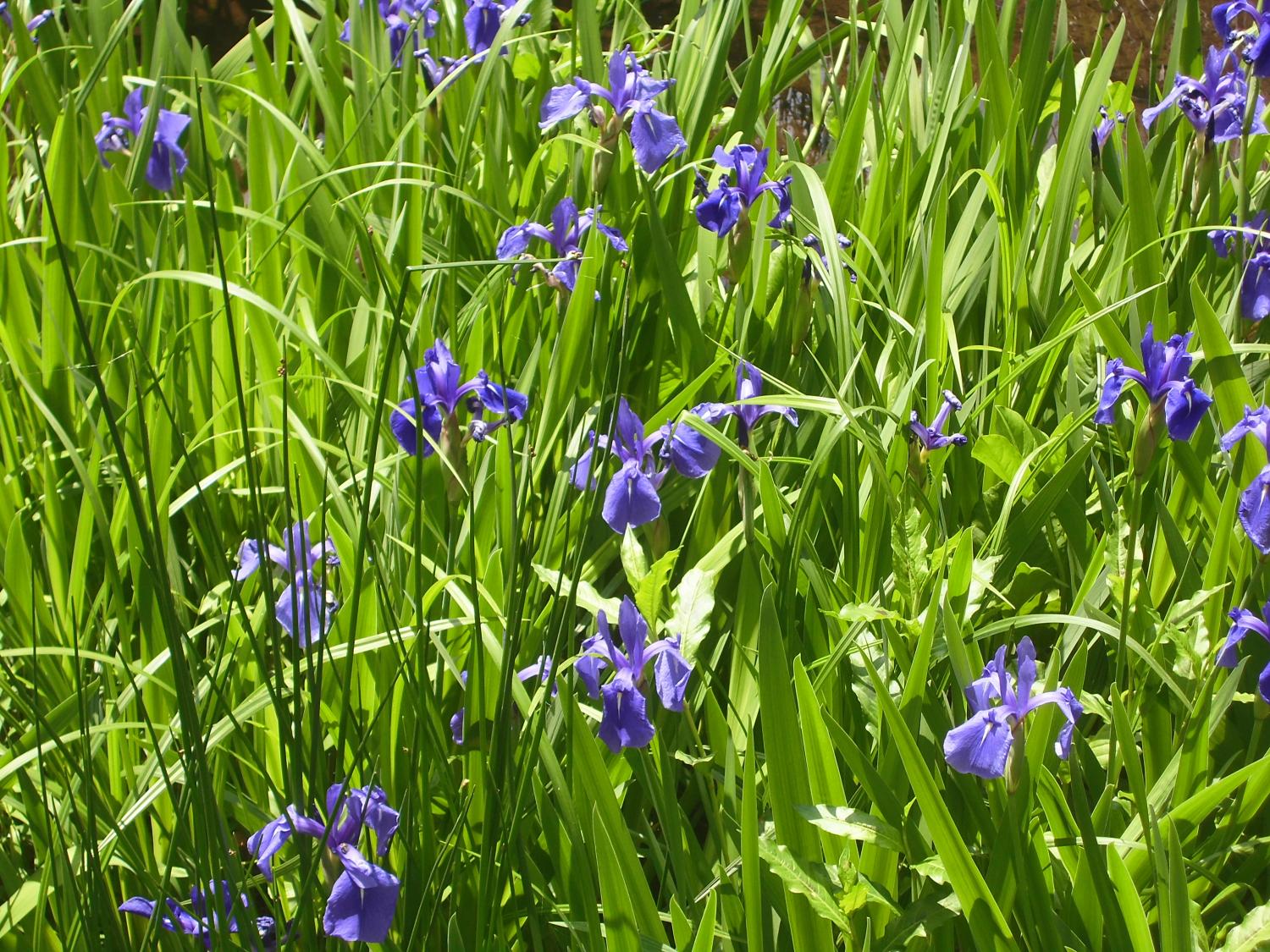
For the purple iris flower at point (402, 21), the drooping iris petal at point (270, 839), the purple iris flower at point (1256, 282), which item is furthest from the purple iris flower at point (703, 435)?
the purple iris flower at point (402, 21)

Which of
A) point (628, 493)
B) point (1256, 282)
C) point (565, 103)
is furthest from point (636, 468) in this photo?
point (1256, 282)

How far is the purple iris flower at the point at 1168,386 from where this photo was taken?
121 centimetres

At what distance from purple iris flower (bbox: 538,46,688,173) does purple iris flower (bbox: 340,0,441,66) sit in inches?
21.5

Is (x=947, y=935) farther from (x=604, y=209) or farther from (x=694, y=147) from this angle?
(x=694, y=147)

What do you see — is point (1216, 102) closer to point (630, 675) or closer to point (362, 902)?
point (630, 675)

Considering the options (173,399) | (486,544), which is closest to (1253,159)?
(486,544)

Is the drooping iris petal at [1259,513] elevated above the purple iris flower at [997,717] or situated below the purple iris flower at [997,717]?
above

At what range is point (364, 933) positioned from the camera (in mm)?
940

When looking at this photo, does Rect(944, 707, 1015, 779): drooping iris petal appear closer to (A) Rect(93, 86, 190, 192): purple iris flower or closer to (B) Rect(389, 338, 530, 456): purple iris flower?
(B) Rect(389, 338, 530, 456): purple iris flower

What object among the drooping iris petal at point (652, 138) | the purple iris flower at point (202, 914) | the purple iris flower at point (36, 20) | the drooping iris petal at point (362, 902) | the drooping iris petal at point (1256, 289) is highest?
the purple iris flower at point (36, 20)

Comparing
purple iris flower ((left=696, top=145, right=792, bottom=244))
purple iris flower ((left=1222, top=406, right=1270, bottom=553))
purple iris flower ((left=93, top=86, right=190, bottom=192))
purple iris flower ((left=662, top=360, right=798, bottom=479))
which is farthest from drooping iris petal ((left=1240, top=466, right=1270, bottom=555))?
purple iris flower ((left=93, top=86, right=190, bottom=192))

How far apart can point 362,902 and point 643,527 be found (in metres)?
0.62

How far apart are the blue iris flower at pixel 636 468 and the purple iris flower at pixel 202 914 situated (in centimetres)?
53

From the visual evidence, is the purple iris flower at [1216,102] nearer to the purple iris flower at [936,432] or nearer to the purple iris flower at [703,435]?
the purple iris flower at [936,432]
